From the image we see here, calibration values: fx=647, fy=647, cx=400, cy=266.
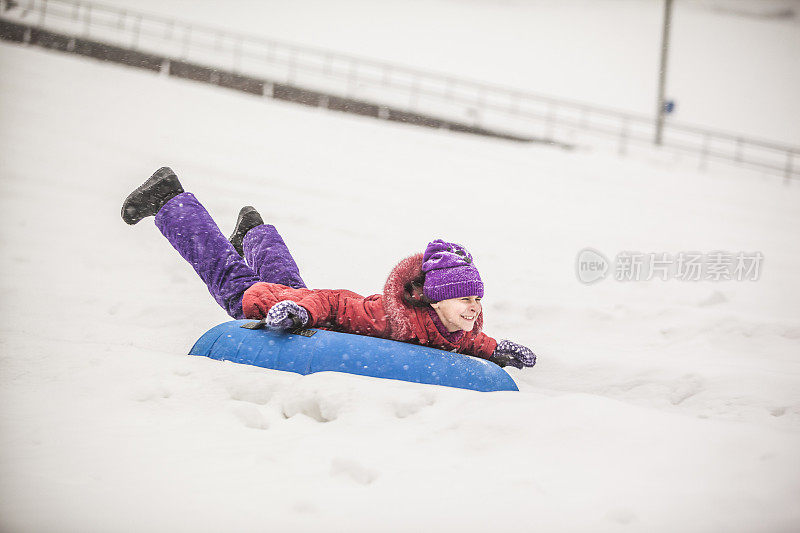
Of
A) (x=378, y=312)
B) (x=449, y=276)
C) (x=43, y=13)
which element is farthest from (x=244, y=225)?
(x=43, y=13)

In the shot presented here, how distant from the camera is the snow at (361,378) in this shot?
1.58 m

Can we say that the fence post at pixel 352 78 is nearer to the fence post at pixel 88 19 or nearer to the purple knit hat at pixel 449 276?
the fence post at pixel 88 19

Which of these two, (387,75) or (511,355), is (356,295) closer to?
(511,355)

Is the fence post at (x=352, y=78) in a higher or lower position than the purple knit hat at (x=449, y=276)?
higher

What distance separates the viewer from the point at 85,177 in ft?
23.4

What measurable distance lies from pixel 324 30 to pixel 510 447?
2093 centimetres

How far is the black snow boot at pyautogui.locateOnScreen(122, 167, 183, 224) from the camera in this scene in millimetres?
3602

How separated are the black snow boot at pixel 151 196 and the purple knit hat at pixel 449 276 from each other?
156 centimetres

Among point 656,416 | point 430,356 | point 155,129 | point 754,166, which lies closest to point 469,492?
point 656,416

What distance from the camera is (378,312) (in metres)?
3.16

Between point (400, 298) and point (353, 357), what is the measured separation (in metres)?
0.52

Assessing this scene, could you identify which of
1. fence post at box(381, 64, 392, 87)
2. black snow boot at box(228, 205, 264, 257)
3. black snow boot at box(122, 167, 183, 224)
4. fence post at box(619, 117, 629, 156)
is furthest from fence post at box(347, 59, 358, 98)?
black snow boot at box(122, 167, 183, 224)

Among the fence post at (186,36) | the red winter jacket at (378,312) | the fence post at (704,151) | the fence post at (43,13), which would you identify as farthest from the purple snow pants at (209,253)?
the fence post at (186,36)

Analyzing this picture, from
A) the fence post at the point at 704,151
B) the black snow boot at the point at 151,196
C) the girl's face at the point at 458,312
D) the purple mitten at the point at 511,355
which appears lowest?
the purple mitten at the point at 511,355
